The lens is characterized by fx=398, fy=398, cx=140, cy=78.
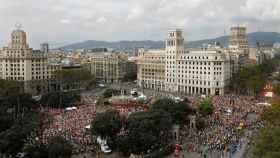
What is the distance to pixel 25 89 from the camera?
349 feet

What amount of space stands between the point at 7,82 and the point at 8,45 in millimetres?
23676

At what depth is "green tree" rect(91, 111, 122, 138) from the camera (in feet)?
152

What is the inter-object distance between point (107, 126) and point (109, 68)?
96.5 meters

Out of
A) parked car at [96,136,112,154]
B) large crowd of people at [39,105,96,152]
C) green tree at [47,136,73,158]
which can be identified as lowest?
parked car at [96,136,112,154]

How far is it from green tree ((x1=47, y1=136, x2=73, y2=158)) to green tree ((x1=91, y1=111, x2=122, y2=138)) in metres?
5.95

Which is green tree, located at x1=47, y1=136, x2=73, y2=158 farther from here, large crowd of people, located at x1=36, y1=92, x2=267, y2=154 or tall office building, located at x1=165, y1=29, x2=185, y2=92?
tall office building, located at x1=165, y1=29, x2=185, y2=92

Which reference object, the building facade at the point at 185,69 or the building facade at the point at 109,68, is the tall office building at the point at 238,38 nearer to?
the building facade at the point at 185,69

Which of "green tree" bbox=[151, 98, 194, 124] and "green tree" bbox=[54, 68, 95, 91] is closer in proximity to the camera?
"green tree" bbox=[151, 98, 194, 124]

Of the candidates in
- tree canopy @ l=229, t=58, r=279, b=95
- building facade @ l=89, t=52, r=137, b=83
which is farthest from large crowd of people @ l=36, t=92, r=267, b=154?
building facade @ l=89, t=52, r=137, b=83

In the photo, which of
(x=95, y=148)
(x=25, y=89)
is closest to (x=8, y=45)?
(x=25, y=89)

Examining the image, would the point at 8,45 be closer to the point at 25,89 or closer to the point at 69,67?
the point at 25,89

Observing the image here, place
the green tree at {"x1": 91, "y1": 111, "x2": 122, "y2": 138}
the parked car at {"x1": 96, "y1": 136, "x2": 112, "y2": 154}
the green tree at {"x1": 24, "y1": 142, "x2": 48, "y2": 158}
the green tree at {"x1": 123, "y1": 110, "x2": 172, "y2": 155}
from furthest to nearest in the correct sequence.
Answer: the parked car at {"x1": 96, "y1": 136, "x2": 112, "y2": 154} < the green tree at {"x1": 91, "y1": 111, "x2": 122, "y2": 138} < the green tree at {"x1": 123, "y1": 110, "x2": 172, "y2": 155} < the green tree at {"x1": 24, "y1": 142, "x2": 48, "y2": 158}

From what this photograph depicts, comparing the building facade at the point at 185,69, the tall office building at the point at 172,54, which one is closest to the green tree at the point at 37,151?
the building facade at the point at 185,69

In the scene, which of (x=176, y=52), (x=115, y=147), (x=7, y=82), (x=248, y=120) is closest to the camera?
(x=115, y=147)
